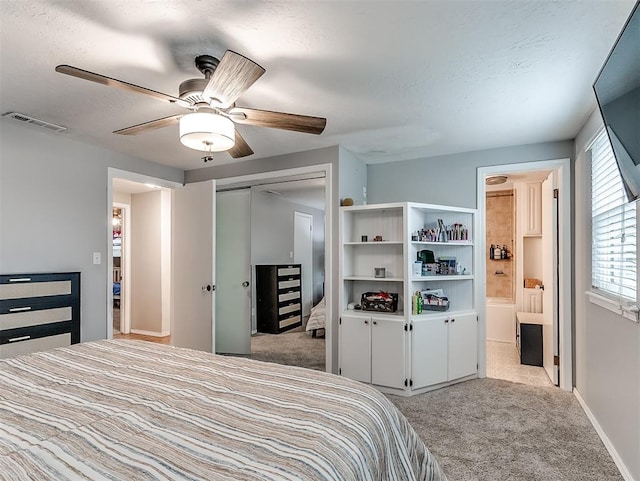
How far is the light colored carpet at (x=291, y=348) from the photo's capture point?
13.5ft

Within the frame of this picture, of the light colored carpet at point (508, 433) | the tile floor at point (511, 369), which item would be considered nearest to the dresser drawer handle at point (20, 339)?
the light colored carpet at point (508, 433)

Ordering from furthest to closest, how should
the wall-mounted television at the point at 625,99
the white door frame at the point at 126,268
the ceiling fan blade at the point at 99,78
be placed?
the white door frame at the point at 126,268
the ceiling fan blade at the point at 99,78
the wall-mounted television at the point at 625,99

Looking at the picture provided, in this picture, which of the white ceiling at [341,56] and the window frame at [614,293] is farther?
the window frame at [614,293]

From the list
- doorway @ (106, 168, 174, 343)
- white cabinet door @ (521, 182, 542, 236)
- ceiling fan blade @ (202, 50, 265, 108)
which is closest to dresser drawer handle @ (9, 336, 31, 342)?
ceiling fan blade @ (202, 50, 265, 108)

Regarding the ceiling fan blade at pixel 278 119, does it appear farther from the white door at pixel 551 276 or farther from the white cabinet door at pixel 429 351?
the white door at pixel 551 276

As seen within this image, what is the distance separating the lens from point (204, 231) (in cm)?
419

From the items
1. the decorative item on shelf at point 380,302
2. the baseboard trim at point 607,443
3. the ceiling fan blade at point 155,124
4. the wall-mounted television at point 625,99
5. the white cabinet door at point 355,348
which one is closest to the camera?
the wall-mounted television at point 625,99

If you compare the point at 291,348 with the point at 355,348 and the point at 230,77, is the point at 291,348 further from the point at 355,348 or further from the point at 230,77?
the point at 230,77

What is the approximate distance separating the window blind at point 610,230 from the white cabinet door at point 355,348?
6.05 feet

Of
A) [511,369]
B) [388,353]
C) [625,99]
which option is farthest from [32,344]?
[511,369]

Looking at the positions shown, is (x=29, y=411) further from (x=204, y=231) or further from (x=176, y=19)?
(x=204, y=231)

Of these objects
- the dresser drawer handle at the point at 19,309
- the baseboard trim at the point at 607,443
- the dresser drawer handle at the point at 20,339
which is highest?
the dresser drawer handle at the point at 19,309

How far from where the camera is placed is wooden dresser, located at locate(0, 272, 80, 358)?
2.67 metres

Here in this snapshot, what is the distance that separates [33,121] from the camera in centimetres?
285
